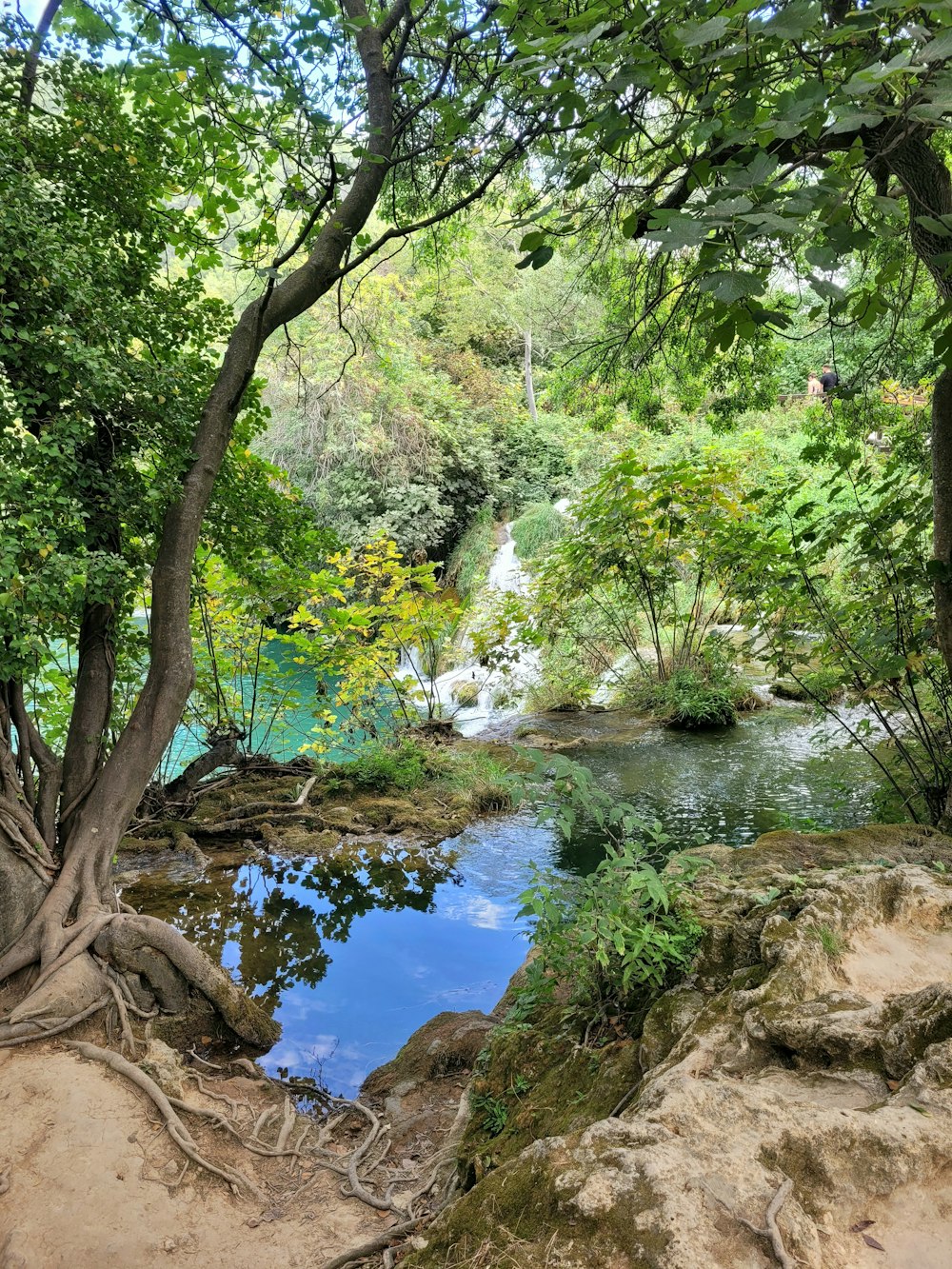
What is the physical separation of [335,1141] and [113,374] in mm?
3752

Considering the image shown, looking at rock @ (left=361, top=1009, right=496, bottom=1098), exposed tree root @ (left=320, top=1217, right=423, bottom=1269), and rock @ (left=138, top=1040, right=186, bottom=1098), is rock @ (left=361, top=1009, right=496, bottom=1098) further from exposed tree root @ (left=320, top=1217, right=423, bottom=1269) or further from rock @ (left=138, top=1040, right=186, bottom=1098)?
exposed tree root @ (left=320, top=1217, right=423, bottom=1269)

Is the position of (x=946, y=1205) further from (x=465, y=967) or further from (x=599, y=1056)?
(x=465, y=967)

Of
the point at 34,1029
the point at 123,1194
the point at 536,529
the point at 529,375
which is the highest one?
the point at 529,375

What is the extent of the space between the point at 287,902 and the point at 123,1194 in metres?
3.08

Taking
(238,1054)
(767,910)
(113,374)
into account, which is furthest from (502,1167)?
(113,374)

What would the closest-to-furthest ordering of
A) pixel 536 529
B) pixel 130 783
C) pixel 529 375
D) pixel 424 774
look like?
pixel 130 783 < pixel 424 774 < pixel 536 529 < pixel 529 375

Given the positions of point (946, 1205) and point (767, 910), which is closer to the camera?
point (946, 1205)

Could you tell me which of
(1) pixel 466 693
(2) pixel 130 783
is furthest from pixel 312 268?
(1) pixel 466 693

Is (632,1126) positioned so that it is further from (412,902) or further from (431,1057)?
(412,902)

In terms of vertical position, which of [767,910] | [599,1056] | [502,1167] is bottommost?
[502,1167]

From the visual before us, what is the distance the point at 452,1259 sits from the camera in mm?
1694

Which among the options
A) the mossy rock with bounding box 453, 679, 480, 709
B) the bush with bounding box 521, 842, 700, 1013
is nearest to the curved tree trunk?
the bush with bounding box 521, 842, 700, 1013

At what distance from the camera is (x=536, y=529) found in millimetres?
16859

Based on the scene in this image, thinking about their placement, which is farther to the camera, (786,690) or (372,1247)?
(786,690)
